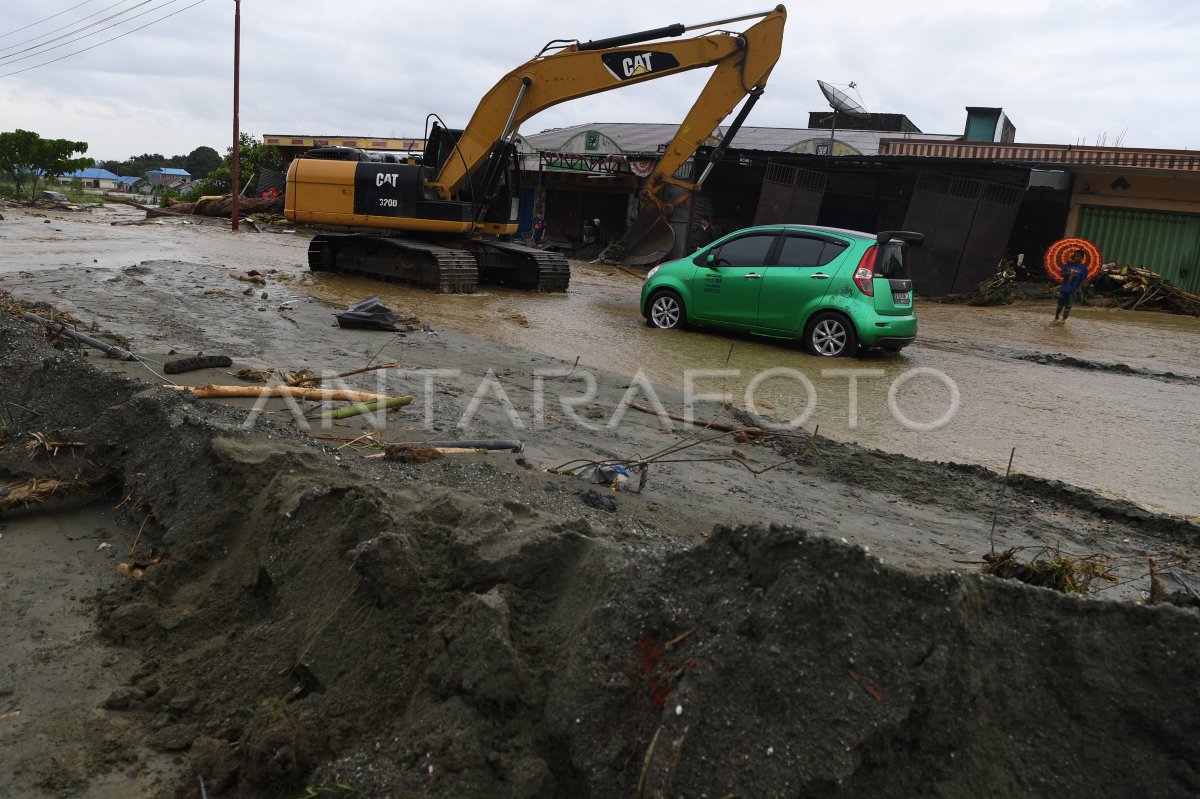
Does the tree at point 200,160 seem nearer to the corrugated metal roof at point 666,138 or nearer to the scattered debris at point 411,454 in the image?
the corrugated metal roof at point 666,138

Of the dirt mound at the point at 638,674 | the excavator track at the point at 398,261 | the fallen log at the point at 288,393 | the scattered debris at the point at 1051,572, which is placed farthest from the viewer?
the excavator track at the point at 398,261

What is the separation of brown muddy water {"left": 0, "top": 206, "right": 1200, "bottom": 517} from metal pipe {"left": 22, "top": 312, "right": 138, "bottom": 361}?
12.8ft

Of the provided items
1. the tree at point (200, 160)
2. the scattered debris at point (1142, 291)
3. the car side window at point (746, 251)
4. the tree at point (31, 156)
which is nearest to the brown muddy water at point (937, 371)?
the scattered debris at point (1142, 291)

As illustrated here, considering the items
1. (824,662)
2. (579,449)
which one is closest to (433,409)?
(579,449)

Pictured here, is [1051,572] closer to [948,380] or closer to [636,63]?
[948,380]

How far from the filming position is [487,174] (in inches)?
682

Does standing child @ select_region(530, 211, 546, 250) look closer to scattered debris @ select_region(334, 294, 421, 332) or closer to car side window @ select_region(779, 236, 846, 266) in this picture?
car side window @ select_region(779, 236, 846, 266)

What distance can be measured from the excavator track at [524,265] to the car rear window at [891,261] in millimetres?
7331

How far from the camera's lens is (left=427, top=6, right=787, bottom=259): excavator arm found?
15.8 m

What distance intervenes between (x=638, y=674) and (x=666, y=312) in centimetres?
1077

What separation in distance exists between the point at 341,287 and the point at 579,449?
1090 cm

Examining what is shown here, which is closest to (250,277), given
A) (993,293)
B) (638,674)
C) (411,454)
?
(411,454)

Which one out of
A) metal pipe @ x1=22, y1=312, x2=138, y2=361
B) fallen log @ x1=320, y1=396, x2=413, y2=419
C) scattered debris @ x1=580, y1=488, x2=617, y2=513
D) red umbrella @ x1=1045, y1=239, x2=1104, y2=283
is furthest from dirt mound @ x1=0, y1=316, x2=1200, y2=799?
red umbrella @ x1=1045, y1=239, x2=1104, y2=283

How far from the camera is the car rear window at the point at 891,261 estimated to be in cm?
1147
